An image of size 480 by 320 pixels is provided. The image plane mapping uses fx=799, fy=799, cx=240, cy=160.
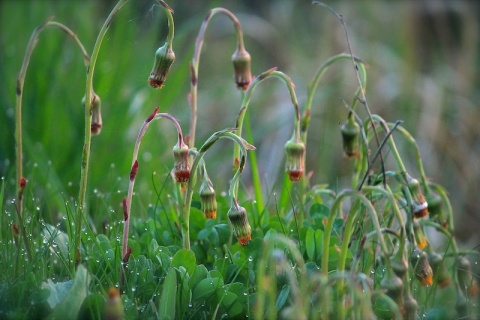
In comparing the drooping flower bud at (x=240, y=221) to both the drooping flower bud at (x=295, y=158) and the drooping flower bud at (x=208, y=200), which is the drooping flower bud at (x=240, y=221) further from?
the drooping flower bud at (x=295, y=158)

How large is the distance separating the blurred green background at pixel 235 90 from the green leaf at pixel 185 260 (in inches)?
10.3

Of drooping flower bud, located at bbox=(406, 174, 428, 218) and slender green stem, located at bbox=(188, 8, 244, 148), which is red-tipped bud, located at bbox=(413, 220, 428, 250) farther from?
slender green stem, located at bbox=(188, 8, 244, 148)

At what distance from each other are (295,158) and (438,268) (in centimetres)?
38

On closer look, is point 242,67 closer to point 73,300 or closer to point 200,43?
point 200,43

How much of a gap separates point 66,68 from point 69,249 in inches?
82.5

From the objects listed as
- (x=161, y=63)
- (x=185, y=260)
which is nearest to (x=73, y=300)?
(x=185, y=260)

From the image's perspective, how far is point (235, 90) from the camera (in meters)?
5.61

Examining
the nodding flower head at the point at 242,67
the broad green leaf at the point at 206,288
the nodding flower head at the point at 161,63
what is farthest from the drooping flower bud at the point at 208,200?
the nodding flower head at the point at 242,67

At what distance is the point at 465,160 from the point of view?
4914 millimetres

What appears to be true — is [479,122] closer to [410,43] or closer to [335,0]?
[410,43]

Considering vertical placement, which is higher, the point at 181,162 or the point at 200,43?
the point at 200,43

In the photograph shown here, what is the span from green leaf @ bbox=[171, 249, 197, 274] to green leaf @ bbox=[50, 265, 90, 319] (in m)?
0.24

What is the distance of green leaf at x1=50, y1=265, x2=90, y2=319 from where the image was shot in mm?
1353

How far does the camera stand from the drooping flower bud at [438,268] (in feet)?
5.56
